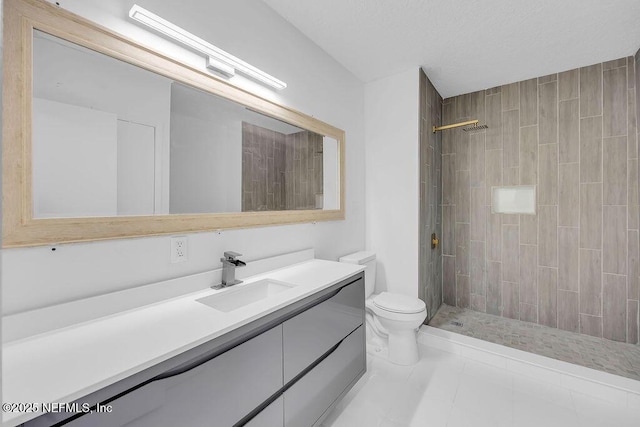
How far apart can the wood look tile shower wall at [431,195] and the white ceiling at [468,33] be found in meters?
0.35

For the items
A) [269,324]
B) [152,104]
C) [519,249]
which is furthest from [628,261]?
[152,104]

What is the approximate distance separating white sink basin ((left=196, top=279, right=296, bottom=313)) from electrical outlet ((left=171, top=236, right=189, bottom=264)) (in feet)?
0.73

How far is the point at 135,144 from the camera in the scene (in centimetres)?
132

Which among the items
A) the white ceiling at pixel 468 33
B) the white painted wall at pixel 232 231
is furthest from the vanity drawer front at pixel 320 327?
the white ceiling at pixel 468 33

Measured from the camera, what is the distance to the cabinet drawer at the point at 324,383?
1.39 meters

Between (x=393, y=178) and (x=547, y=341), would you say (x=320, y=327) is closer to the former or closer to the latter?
(x=393, y=178)

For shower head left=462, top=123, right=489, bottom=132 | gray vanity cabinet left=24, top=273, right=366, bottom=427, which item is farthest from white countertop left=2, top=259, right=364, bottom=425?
shower head left=462, top=123, right=489, bottom=132

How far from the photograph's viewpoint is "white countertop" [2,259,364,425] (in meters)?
0.80

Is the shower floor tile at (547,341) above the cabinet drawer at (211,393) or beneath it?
beneath

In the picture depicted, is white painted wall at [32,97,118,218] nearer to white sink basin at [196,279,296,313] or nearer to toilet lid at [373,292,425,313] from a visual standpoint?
white sink basin at [196,279,296,313]

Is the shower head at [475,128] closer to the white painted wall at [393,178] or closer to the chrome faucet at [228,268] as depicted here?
the white painted wall at [393,178]

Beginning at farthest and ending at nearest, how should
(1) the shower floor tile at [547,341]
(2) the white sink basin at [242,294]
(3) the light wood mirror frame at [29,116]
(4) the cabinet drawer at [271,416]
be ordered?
(1) the shower floor tile at [547,341], (2) the white sink basin at [242,294], (4) the cabinet drawer at [271,416], (3) the light wood mirror frame at [29,116]

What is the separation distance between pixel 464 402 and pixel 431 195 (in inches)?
69.4

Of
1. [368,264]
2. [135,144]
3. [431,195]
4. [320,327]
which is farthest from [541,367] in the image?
[135,144]
